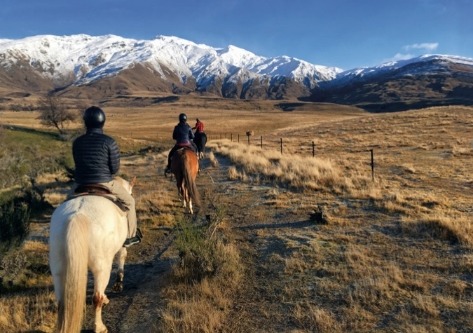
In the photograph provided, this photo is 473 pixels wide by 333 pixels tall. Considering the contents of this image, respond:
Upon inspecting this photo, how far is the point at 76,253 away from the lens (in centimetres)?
443

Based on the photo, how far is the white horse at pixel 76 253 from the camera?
174 inches

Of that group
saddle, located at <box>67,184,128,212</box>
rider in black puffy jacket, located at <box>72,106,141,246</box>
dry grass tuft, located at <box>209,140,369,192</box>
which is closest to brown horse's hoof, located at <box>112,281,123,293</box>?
rider in black puffy jacket, located at <box>72,106,141,246</box>

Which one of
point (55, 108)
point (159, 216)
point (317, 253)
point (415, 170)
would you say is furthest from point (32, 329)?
point (55, 108)

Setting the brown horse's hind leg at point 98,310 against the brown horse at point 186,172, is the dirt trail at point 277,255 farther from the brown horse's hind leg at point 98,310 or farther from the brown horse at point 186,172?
the brown horse at point 186,172

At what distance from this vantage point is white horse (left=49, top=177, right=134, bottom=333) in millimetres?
4426

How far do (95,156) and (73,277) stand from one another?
69.1 inches

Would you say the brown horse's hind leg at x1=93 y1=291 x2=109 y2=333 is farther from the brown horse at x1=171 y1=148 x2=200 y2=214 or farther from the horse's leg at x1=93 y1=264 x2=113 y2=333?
the brown horse at x1=171 y1=148 x2=200 y2=214

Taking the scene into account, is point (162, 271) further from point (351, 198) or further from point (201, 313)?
point (351, 198)

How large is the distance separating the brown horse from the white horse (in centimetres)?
589

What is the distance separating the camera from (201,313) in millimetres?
5547

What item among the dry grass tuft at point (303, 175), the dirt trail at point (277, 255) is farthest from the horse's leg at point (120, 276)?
the dry grass tuft at point (303, 175)

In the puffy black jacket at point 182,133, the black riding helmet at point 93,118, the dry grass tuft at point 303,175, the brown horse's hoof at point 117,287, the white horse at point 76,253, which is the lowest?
the brown horse's hoof at point 117,287

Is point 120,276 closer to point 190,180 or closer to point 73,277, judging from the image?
point 73,277

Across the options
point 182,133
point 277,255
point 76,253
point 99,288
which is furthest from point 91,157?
point 182,133
